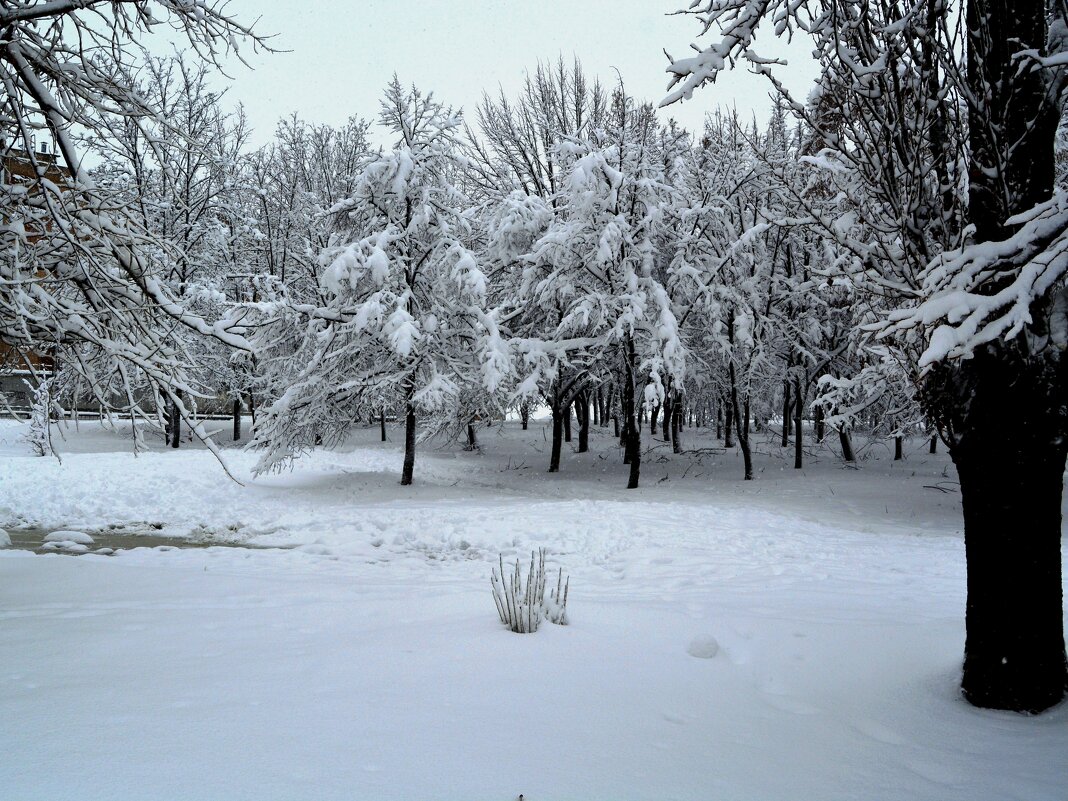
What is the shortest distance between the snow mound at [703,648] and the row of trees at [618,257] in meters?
1.32

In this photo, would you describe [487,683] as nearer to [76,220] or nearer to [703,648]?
[703,648]

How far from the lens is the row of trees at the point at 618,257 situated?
3299 mm

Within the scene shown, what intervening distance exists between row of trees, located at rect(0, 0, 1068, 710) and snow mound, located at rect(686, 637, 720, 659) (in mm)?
1318

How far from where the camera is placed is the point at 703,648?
391 centimetres

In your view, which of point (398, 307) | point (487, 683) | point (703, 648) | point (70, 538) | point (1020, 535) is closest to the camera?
point (487, 683)

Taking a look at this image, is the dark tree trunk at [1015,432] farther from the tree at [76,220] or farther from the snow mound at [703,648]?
the tree at [76,220]

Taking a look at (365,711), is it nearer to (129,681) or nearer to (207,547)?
(129,681)

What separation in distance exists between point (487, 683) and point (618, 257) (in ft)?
47.7

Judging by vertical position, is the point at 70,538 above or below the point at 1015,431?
below

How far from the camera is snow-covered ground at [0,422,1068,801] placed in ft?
7.50

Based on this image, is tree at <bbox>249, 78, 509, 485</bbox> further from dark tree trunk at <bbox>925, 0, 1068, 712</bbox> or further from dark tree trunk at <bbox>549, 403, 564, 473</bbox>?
dark tree trunk at <bbox>925, 0, 1068, 712</bbox>


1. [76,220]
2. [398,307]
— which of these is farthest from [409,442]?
[76,220]

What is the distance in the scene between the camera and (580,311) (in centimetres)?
1569

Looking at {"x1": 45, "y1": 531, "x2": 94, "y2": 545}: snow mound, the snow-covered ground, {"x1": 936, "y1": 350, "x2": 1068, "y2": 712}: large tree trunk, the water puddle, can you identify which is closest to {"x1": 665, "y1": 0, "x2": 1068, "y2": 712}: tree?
{"x1": 936, "y1": 350, "x2": 1068, "y2": 712}: large tree trunk
